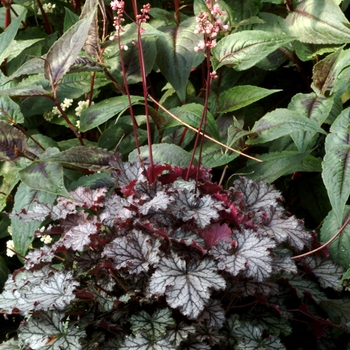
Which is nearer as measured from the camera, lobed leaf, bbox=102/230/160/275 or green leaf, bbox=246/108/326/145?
lobed leaf, bbox=102/230/160/275

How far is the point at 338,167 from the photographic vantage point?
4.98 feet

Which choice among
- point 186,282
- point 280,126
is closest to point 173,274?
point 186,282

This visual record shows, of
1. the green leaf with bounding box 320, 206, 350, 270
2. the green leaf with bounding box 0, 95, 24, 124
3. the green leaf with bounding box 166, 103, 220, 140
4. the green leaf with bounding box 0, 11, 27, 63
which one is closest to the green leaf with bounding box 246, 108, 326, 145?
the green leaf with bounding box 166, 103, 220, 140

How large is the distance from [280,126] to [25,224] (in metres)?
0.80

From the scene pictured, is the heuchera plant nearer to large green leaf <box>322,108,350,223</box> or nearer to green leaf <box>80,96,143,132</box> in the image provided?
large green leaf <box>322,108,350,223</box>

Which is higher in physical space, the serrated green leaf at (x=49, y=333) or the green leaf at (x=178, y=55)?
the green leaf at (x=178, y=55)

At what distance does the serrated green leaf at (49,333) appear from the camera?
1.33m

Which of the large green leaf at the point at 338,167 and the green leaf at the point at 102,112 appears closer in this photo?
the large green leaf at the point at 338,167

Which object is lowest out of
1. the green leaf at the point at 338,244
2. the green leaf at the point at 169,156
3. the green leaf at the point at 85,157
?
the green leaf at the point at 338,244

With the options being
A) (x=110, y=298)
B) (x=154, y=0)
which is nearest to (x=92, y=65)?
(x=154, y=0)

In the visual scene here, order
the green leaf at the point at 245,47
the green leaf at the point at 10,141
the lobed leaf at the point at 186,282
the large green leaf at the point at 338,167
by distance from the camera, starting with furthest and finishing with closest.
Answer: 1. the green leaf at the point at 245,47
2. the green leaf at the point at 10,141
3. the large green leaf at the point at 338,167
4. the lobed leaf at the point at 186,282

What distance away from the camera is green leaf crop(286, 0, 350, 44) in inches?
73.6

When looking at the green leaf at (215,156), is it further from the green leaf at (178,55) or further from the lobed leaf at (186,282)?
the lobed leaf at (186,282)

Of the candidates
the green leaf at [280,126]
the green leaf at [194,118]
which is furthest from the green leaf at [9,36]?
the green leaf at [280,126]
